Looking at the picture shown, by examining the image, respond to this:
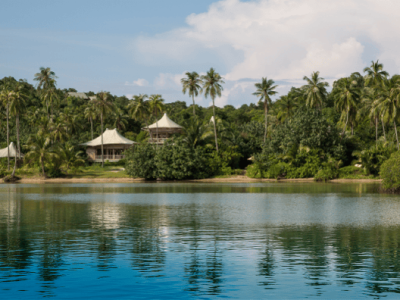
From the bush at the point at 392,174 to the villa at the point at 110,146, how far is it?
55946 millimetres

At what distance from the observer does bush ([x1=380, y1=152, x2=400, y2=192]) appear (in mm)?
42875

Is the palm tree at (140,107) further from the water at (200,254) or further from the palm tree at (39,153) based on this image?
the water at (200,254)

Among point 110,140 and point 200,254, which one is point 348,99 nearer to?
point 110,140

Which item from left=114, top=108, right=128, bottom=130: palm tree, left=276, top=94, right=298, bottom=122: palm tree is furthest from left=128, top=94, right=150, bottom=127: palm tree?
left=276, top=94, right=298, bottom=122: palm tree

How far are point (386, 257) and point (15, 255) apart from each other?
11680 mm

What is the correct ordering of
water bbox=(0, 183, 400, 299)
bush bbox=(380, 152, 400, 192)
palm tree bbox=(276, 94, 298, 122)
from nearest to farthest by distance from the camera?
water bbox=(0, 183, 400, 299)
bush bbox=(380, 152, 400, 192)
palm tree bbox=(276, 94, 298, 122)

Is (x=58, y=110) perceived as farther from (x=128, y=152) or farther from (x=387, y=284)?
(x=387, y=284)

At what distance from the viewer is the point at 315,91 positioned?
79.7 metres

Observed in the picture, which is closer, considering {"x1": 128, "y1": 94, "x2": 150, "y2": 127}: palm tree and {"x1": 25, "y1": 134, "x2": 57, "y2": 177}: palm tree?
{"x1": 25, "y1": 134, "x2": 57, "y2": 177}: palm tree

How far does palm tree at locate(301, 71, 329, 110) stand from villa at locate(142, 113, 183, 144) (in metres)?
25.6

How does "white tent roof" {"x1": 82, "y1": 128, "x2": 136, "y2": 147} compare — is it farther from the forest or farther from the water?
the water

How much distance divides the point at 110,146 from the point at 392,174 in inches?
2381

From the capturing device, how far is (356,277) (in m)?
12.4

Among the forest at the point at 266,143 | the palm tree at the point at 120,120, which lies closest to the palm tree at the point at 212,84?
the forest at the point at 266,143
